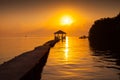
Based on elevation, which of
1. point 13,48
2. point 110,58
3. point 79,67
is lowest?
point 79,67

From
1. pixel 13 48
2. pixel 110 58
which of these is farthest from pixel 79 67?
pixel 13 48

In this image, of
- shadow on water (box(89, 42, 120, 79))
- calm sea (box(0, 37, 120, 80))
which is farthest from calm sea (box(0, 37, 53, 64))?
shadow on water (box(89, 42, 120, 79))

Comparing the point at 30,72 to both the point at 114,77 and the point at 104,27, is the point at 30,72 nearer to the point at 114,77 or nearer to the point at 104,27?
the point at 114,77

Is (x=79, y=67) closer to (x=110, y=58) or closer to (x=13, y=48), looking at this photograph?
(x=110, y=58)

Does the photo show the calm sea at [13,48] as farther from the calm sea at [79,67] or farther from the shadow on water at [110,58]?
the shadow on water at [110,58]

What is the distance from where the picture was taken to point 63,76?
17.7m

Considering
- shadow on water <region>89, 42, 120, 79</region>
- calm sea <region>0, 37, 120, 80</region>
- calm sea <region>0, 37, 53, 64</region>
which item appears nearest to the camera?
calm sea <region>0, 37, 120, 80</region>

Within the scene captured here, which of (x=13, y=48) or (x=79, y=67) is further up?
(x=13, y=48)

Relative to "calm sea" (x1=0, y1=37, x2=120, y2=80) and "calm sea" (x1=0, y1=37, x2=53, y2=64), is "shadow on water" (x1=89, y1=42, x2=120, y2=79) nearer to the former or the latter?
"calm sea" (x1=0, y1=37, x2=120, y2=80)

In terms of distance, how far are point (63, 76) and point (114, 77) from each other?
122 inches

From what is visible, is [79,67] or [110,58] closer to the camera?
[79,67]

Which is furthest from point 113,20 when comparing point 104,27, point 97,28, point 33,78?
point 33,78

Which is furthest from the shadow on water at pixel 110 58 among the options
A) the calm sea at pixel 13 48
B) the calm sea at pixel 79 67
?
the calm sea at pixel 13 48

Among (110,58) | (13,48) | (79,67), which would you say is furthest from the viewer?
(13,48)
